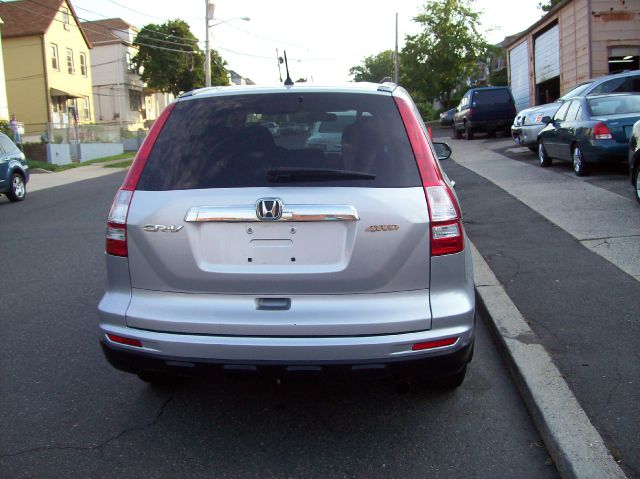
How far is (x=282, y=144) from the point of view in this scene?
368 centimetres

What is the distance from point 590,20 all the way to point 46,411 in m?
20.3

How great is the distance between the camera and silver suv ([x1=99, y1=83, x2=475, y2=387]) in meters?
3.19

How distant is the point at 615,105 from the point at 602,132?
103 centimetres

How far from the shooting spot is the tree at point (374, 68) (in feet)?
332

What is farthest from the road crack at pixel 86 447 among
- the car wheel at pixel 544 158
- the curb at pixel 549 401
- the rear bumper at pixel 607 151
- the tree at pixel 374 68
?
the tree at pixel 374 68

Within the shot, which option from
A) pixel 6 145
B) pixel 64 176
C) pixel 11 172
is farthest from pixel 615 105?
pixel 64 176

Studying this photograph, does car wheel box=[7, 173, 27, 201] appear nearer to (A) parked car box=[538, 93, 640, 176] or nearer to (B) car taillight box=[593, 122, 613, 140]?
(A) parked car box=[538, 93, 640, 176]

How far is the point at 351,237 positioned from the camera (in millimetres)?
3230

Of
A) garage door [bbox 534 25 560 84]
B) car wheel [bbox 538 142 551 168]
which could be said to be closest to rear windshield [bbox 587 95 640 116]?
car wheel [bbox 538 142 551 168]

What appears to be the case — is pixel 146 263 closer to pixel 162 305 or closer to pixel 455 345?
pixel 162 305

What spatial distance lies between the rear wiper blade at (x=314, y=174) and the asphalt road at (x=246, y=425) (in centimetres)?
99

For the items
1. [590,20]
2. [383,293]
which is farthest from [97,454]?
[590,20]

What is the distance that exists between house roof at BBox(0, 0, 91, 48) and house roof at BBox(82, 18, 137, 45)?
43.3ft

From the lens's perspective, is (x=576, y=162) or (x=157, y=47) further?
(x=157, y=47)
